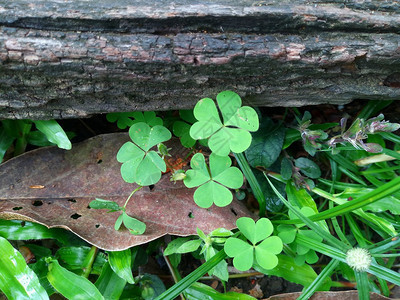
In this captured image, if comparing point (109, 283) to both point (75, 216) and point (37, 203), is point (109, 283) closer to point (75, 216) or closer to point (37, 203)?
point (75, 216)

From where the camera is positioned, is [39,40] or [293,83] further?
[293,83]

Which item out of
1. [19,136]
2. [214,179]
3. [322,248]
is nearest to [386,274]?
[322,248]

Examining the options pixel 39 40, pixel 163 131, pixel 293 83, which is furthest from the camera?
pixel 163 131

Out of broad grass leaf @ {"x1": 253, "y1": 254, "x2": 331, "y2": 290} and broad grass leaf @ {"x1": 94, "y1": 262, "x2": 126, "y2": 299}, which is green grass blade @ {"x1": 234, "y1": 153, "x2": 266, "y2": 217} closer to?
broad grass leaf @ {"x1": 253, "y1": 254, "x2": 331, "y2": 290}

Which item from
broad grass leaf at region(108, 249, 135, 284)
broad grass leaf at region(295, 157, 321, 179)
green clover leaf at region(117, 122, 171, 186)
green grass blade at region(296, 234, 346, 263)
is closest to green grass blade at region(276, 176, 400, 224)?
green grass blade at region(296, 234, 346, 263)

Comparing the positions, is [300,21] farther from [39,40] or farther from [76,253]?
[76,253]

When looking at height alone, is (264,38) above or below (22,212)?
above

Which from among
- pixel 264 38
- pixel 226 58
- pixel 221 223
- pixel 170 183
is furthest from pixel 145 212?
pixel 264 38

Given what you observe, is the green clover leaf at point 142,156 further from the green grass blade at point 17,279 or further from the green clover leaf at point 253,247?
the green grass blade at point 17,279
